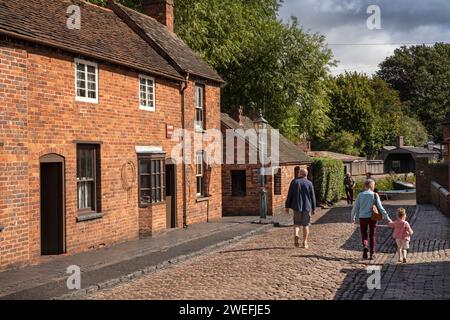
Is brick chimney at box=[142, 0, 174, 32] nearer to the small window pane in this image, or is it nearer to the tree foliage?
the small window pane

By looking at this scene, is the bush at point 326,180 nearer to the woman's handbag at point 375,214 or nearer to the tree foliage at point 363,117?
the woman's handbag at point 375,214

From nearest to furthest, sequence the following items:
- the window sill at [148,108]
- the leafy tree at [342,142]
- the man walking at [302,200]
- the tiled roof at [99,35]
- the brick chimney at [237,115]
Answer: the tiled roof at [99,35] → the man walking at [302,200] → the window sill at [148,108] → the brick chimney at [237,115] → the leafy tree at [342,142]

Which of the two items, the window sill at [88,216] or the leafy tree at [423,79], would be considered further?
the leafy tree at [423,79]

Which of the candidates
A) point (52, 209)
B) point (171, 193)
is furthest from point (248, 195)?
point (52, 209)

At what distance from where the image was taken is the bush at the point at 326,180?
95.2ft

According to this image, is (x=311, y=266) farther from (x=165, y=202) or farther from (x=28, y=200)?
(x=165, y=202)

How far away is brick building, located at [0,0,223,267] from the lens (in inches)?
453

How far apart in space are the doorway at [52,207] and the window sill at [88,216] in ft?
2.13

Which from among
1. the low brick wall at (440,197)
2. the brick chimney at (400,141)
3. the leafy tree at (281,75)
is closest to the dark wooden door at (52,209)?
the low brick wall at (440,197)

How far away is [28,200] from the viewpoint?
1173cm

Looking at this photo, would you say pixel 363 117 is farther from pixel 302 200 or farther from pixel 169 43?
pixel 302 200

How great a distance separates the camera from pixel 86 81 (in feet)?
46.6

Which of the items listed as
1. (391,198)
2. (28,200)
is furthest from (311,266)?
(391,198)
